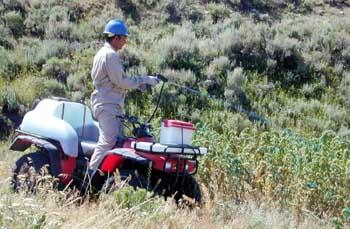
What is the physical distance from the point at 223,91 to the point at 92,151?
814cm

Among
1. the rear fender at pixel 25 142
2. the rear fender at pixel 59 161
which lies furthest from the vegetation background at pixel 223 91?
the rear fender at pixel 59 161

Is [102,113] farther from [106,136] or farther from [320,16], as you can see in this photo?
[320,16]

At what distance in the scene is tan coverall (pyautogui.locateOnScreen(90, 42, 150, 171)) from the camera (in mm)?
6805

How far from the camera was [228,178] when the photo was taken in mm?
8148

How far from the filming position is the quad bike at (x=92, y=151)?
6.52m

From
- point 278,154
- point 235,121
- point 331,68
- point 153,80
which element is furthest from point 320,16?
point 153,80

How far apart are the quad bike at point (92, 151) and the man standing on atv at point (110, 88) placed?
98 millimetres

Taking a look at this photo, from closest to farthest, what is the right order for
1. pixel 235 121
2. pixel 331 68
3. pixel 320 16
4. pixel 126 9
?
1. pixel 235 121
2. pixel 331 68
3. pixel 126 9
4. pixel 320 16

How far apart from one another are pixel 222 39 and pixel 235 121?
4.05 m

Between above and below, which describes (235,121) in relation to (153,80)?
below

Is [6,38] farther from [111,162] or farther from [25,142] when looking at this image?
[111,162]

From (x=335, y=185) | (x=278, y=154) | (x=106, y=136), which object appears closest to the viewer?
(x=106, y=136)

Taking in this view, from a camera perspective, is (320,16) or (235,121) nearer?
(235,121)

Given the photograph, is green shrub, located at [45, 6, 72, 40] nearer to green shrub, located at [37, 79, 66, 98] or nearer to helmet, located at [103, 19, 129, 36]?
green shrub, located at [37, 79, 66, 98]
